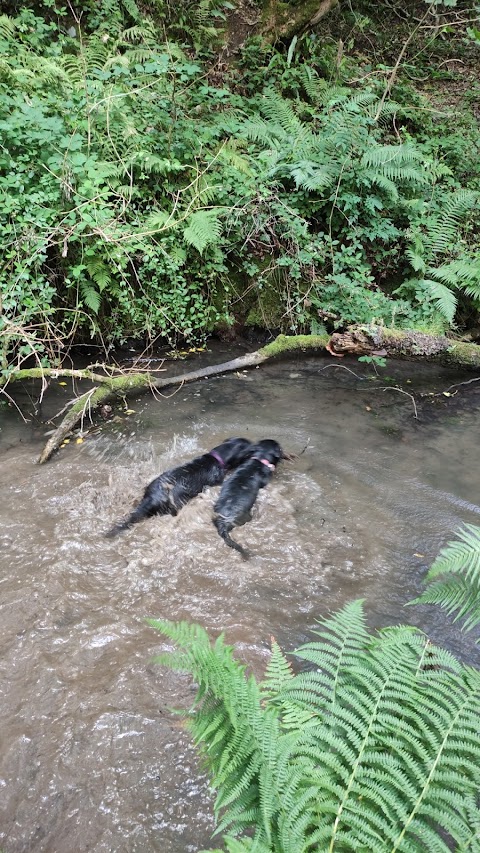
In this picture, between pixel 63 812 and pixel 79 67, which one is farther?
pixel 79 67

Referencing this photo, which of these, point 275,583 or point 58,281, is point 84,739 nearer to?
point 275,583

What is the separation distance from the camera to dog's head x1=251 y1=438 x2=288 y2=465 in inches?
183

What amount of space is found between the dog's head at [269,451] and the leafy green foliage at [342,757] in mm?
2697

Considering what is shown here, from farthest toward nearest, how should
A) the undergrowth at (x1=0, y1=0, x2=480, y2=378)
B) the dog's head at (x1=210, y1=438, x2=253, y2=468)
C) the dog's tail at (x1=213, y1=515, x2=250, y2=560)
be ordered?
the undergrowth at (x1=0, y1=0, x2=480, y2=378)
the dog's head at (x1=210, y1=438, x2=253, y2=468)
the dog's tail at (x1=213, y1=515, x2=250, y2=560)

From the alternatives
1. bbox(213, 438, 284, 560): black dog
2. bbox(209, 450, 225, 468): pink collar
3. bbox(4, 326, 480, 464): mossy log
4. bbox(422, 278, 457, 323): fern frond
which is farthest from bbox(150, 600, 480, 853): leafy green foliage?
bbox(422, 278, 457, 323): fern frond

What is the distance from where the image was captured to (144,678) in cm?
283

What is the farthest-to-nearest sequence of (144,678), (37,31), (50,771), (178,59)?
1. (178,59)
2. (37,31)
3. (144,678)
4. (50,771)

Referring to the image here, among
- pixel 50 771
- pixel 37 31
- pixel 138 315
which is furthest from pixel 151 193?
pixel 50 771

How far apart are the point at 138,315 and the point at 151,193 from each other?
4.93 feet

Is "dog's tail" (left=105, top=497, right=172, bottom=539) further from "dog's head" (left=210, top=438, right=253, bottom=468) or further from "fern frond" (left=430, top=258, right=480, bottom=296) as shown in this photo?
"fern frond" (left=430, top=258, right=480, bottom=296)

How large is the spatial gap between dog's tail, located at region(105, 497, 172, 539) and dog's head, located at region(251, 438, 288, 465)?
980 mm

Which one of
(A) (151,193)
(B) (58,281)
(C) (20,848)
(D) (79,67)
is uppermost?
(D) (79,67)

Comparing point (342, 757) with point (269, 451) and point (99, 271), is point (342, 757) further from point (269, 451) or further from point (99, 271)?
point (99, 271)

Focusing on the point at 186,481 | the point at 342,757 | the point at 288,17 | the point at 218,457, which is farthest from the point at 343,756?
the point at 288,17
